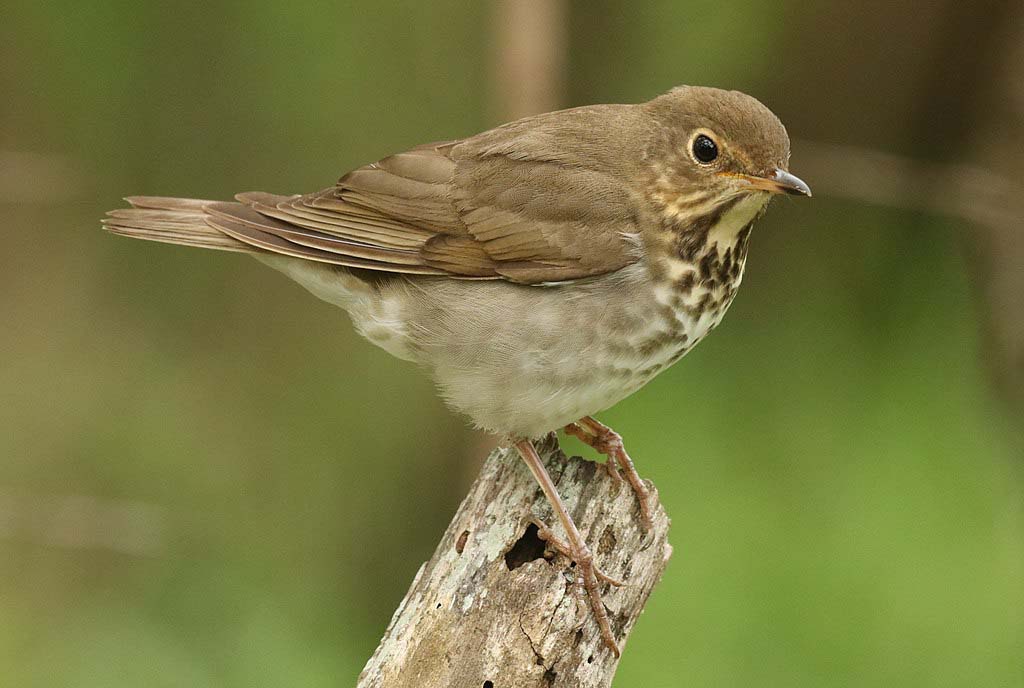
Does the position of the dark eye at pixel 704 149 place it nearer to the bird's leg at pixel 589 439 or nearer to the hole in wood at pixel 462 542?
the bird's leg at pixel 589 439

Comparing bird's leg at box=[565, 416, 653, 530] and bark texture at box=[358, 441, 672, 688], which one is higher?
bird's leg at box=[565, 416, 653, 530]

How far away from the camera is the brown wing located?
368 cm

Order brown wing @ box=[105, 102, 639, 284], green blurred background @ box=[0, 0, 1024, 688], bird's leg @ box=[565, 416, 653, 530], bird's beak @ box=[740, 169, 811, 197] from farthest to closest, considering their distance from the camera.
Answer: green blurred background @ box=[0, 0, 1024, 688] < brown wing @ box=[105, 102, 639, 284] < bird's leg @ box=[565, 416, 653, 530] < bird's beak @ box=[740, 169, 811, 197]

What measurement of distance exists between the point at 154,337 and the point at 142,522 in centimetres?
154

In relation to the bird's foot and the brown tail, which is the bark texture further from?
the brown tail

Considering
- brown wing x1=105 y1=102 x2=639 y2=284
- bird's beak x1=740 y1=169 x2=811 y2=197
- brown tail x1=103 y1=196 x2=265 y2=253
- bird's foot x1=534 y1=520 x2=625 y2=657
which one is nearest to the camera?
bird's foot x1=534 y1=520 x2=625 y2=657

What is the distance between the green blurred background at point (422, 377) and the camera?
5.00 m

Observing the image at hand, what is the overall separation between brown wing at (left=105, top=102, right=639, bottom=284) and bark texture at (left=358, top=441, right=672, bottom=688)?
652 mm

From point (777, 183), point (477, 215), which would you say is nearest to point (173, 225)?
point (477, 215)

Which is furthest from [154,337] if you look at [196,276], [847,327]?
[847,327]

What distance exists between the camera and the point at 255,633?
5.10m

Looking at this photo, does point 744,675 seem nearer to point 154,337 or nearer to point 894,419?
point 894,419

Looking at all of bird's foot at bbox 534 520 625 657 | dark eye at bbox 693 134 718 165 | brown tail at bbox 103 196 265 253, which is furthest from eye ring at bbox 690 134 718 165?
brown tail at bbox 103 196 265 253

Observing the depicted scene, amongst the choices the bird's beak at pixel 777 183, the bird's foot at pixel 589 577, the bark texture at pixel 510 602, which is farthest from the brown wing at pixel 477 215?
the bird's foot at pixel 589 577
